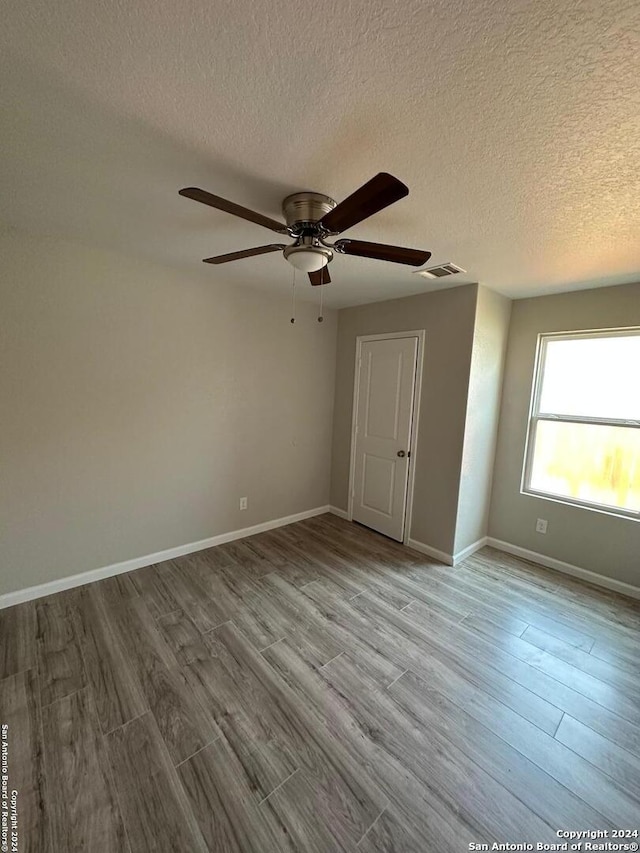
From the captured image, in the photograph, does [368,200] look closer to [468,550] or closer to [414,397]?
[414,397]

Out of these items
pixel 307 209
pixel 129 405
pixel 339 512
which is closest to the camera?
pixel 307 209

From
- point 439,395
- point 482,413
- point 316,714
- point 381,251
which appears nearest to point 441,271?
point 439,395

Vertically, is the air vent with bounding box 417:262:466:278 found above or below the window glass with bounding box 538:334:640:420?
above

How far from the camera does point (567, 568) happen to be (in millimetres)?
2990

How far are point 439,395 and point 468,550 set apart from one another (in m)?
1.52

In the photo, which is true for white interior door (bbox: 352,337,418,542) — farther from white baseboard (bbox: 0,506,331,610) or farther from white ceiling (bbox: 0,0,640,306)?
white ceiling (bbox: 0,0,640,306)

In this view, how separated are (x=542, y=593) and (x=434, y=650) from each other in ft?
4.04

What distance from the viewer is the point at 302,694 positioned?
1741mm

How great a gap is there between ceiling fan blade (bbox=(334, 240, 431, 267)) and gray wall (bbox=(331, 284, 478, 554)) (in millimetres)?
1494

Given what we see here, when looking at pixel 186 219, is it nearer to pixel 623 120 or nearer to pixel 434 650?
pixel 623 120

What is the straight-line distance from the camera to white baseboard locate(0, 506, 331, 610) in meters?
2.35

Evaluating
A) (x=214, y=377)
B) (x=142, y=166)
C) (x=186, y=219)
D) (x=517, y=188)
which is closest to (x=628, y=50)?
(x=517, y=188)

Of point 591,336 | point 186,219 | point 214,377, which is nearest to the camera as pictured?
point 186,219

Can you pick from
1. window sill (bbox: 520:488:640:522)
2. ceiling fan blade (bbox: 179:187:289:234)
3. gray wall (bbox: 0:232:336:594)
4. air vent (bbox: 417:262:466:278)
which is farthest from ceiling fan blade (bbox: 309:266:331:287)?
window sill (bbox: 520:488:640:522)
